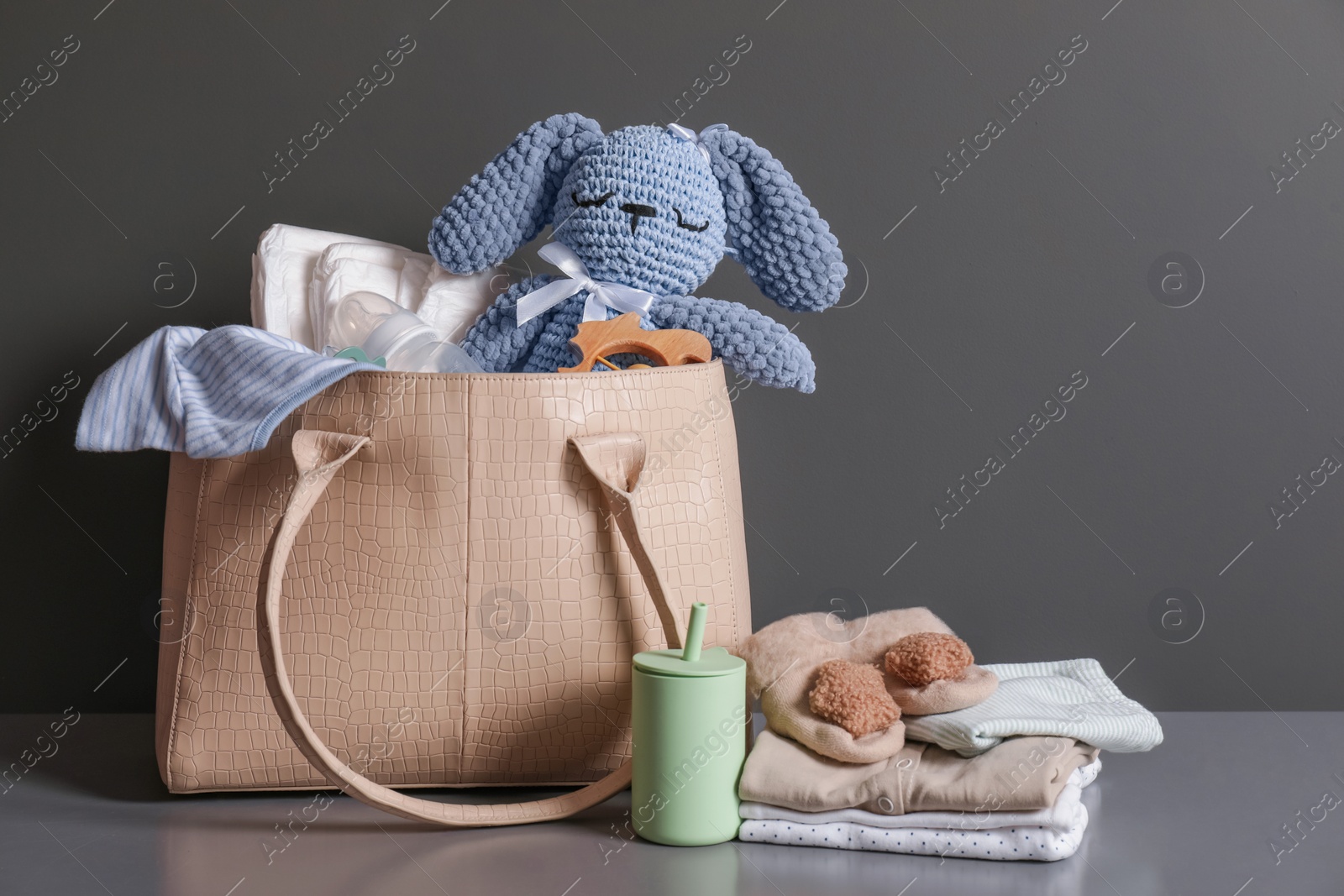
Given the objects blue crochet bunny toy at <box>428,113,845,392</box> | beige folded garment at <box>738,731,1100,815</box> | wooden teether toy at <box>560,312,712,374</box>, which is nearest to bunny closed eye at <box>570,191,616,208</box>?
blue crochet bunny toy at <box>428,113,845,392</box>

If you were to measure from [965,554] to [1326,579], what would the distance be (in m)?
0.40

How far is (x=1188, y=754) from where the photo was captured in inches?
44.3

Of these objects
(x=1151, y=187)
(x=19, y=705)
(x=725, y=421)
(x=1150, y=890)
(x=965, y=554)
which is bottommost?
(x=19, y=705)

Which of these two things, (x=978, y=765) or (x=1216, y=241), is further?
(x=1216, y=241)

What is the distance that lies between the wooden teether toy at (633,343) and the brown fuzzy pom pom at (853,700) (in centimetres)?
30

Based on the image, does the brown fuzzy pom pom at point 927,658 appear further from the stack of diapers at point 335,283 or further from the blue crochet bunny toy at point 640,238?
the stack of diapers at point 335,283

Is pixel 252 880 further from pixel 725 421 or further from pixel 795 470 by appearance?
pixel 795 470

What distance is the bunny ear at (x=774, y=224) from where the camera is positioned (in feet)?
3.61

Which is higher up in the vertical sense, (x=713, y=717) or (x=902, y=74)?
(x=902, y=74)

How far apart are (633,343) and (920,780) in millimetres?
434

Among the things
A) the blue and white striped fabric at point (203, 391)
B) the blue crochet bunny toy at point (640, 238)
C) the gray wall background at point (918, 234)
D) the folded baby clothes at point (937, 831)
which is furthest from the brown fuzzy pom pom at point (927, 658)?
the blue and white striped fabric at point (203, 391)

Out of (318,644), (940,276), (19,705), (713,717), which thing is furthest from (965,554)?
(19,705)

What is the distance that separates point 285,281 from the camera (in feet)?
3.66

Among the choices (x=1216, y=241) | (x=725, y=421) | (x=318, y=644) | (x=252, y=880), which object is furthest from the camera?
(x=1216, y=241)
